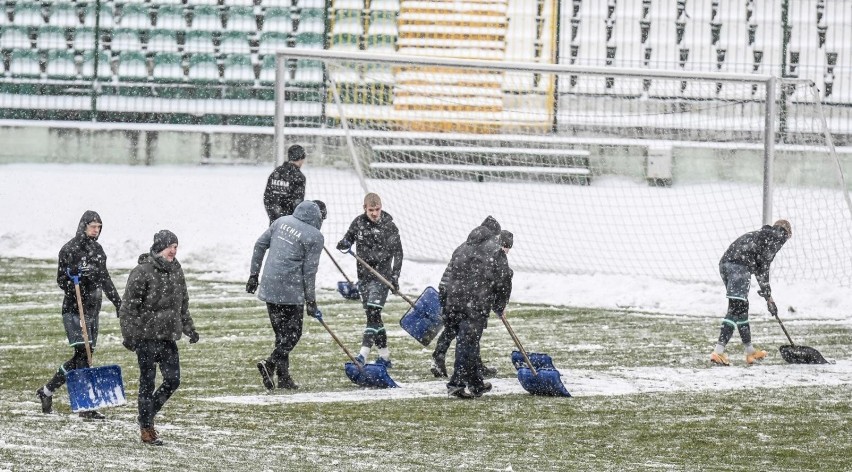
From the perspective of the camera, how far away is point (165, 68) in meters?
24.2

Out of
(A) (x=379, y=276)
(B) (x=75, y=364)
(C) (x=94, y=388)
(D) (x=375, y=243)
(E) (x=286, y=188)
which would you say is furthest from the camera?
(E) (x=286, y=188)

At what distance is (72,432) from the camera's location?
9391 millimetres

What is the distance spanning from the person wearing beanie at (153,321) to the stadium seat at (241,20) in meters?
15.9

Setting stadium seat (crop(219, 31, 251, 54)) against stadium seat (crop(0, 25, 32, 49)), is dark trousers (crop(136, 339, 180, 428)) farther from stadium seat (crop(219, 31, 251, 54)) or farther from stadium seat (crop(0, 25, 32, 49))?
stadium seat (crop(0, 25, 32, 49))

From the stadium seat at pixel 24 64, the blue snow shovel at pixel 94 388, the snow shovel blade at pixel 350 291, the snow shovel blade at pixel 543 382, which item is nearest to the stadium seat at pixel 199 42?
the stadium seat at pixel 24 64

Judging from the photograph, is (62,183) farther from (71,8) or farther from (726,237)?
(726,237)

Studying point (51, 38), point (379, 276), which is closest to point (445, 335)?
point (379, 276)

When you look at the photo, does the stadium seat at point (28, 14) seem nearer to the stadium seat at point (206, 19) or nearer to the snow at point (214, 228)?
the stadium seat at point (206, 19)

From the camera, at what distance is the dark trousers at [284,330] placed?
11.2 m

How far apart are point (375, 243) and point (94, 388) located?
3.42 m

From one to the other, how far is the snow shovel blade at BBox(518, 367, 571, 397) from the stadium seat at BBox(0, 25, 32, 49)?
1669cm

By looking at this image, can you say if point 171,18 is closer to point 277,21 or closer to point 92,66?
point 92,66

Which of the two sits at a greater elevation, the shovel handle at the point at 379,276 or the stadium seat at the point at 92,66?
the stadium seat at the point at 92,66

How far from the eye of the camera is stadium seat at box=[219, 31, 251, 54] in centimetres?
A: 2438
